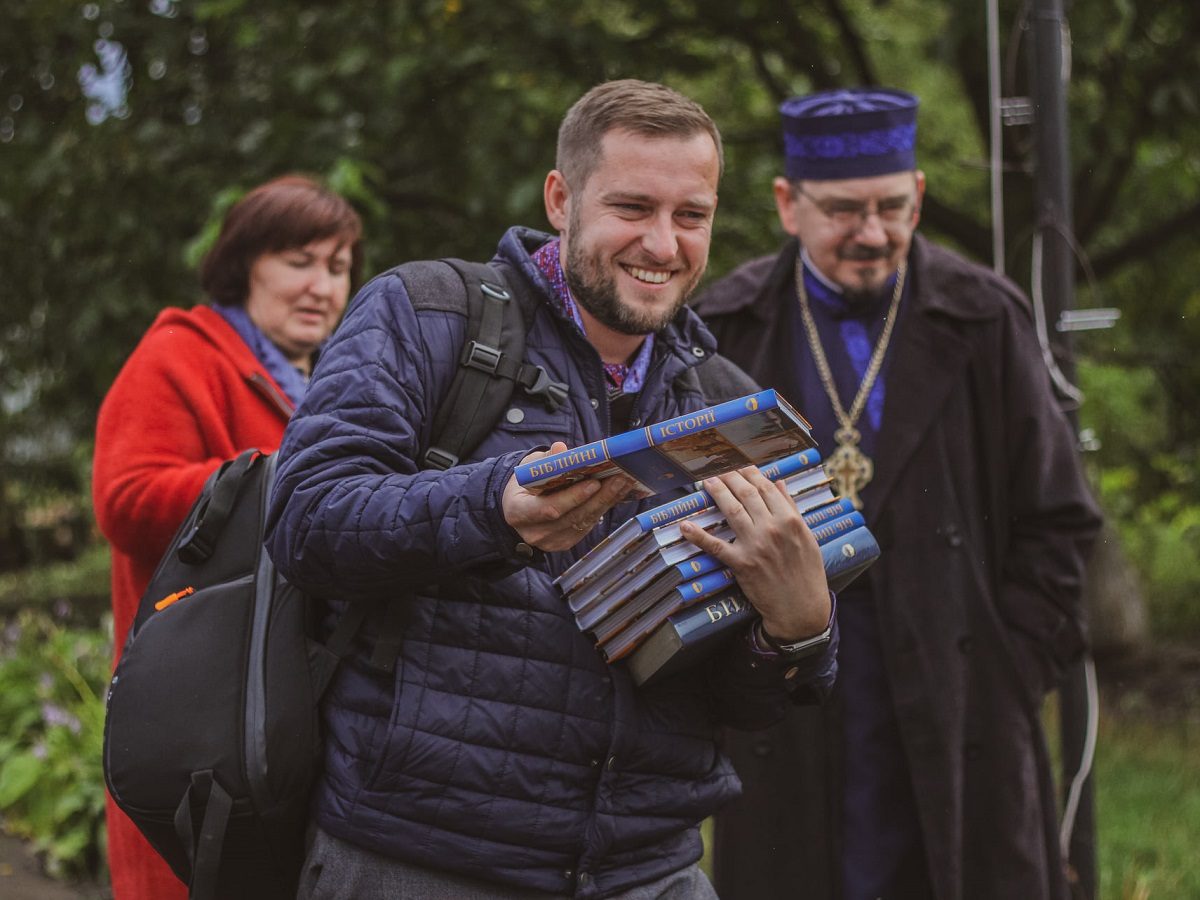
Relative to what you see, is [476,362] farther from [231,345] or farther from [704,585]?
[231,345]

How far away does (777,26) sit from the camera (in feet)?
25.0

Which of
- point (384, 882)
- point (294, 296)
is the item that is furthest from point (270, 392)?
point (384, 882)

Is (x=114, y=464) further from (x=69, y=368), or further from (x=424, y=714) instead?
(x=69, y=368)

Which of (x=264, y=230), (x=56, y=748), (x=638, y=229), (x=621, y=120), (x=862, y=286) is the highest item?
(x=621, y=120)

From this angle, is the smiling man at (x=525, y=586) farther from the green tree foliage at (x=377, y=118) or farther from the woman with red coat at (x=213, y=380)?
the green tree foliage at (x=377, y=118)

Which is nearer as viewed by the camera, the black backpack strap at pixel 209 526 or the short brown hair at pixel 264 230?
the black backpack strap at pixel 209 526

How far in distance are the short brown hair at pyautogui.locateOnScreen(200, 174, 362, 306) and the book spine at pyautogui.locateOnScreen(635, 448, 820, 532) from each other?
6.01 ft

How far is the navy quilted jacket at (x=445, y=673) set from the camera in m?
2.09

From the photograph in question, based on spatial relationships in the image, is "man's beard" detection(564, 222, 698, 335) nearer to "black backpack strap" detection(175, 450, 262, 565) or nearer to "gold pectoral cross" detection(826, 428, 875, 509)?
"black backpack strap" detection(175, 450, 262, 565)

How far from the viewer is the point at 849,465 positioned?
3707 mm

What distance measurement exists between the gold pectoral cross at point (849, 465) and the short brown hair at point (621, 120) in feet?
4.40

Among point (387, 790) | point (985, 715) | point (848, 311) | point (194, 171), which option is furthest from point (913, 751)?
point (194, 171)

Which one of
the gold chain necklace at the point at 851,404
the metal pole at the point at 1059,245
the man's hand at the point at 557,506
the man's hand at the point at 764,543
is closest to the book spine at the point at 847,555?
the man's hand at the point at 764,543

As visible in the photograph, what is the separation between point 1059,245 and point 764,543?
2.84m
